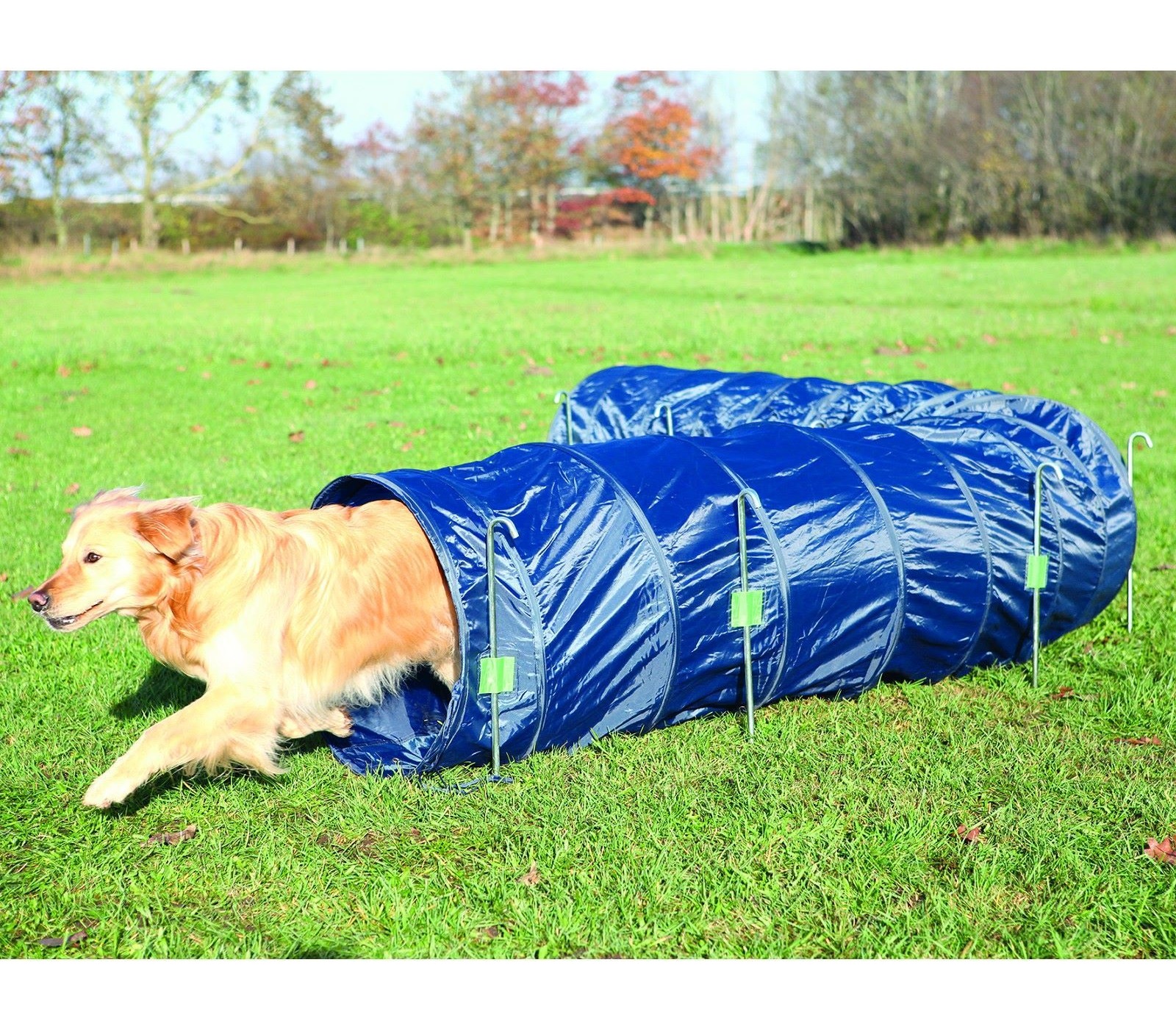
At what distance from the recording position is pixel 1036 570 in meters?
6.00

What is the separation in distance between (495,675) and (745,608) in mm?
1267

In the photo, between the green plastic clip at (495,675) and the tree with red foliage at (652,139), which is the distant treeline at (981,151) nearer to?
the tree with red foliage at (652,139)

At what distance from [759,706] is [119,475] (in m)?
7.72

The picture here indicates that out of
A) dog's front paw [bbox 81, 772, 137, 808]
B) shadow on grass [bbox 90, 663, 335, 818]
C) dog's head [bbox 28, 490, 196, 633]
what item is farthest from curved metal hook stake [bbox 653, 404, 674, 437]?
dog's front paw [bbox 81, 772, 137, 808]

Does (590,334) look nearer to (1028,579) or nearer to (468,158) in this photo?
(1028,579)

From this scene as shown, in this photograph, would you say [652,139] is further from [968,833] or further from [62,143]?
[968,833]

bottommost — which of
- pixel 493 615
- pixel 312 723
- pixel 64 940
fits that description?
pixel 64 940

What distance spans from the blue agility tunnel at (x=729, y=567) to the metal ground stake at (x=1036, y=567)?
56 mm

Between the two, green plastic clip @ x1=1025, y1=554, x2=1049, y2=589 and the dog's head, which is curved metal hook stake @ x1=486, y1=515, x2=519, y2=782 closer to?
the dog's head

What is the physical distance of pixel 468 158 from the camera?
59.7 m

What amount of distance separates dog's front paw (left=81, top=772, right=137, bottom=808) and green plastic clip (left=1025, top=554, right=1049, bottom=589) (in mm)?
4549

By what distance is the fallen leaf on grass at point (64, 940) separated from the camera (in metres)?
3.90

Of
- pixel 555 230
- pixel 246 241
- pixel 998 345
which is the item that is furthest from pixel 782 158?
pixel 998 345

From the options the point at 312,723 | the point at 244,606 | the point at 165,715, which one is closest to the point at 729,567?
the point at 312,723
